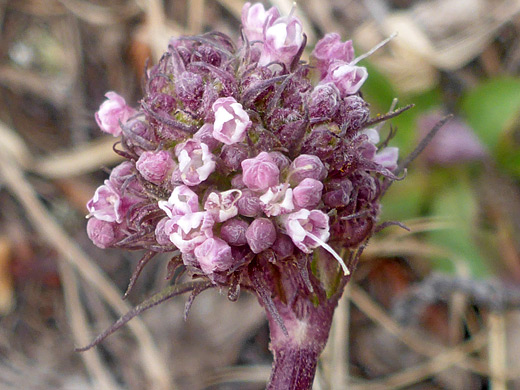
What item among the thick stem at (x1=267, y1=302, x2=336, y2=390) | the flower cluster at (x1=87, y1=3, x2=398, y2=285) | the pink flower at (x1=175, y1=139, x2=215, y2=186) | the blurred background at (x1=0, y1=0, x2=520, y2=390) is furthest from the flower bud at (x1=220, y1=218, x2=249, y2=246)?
the blurred background at (x1=0, y1=0, x2=520, y2=390)

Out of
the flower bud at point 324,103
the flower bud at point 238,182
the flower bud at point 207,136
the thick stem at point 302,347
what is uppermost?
the flower bud at point 324,103

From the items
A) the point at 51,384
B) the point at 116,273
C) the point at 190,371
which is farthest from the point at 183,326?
the point at 51,384

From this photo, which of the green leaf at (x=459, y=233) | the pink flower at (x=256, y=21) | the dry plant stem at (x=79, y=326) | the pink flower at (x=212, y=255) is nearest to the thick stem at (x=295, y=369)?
the pink flower at (x=212, y=255)

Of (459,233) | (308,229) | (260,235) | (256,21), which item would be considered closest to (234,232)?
(260,235)

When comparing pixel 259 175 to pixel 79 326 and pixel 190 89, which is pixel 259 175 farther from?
pixel 79 326

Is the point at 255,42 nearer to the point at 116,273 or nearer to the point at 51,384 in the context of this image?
the point at 116,273

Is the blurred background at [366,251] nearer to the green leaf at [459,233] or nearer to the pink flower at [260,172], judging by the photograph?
the green leaf at [459,233]
